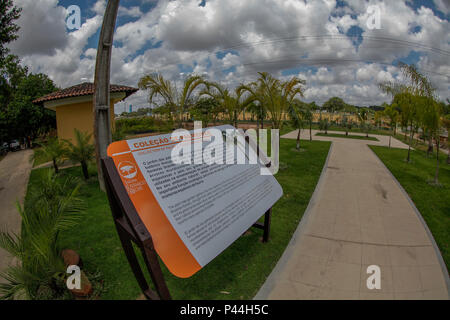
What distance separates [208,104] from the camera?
21.1 meters

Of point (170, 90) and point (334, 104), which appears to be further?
point (334, 104)

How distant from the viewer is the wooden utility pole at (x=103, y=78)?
5703 mm

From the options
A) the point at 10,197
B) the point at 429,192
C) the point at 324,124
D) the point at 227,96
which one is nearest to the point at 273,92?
the point at 227,96

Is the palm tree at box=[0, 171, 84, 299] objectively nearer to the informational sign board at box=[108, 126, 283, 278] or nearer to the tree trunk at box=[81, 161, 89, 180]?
the informational sign board at box=[108, 126, 283, 278]

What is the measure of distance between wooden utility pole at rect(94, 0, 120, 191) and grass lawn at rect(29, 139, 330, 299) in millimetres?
1621

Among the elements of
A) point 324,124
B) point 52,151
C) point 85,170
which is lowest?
point 85,170

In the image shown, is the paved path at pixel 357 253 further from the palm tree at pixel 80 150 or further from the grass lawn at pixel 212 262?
the palm tree at pixel 80 150

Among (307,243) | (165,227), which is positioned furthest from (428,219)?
(165,227)

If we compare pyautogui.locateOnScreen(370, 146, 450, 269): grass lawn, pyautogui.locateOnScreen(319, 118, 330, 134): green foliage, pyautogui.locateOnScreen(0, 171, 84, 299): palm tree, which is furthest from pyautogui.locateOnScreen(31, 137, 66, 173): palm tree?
pyautogui.locateOnScreen(319, 118, 330, 134): green foliage

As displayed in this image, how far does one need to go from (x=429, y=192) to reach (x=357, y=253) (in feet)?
16.7

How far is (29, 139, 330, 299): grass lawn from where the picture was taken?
3166 mm

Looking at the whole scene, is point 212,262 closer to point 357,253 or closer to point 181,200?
point 181,200

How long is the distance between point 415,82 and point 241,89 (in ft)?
19.7

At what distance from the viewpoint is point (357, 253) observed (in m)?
4.00
